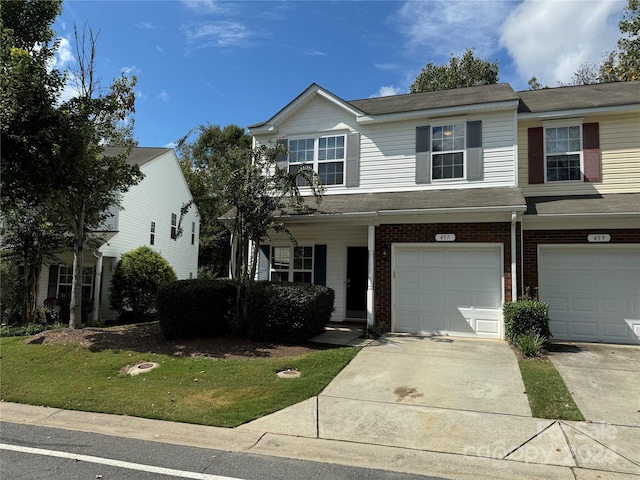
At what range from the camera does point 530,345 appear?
8.16m

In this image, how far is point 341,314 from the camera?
1231 centimetres

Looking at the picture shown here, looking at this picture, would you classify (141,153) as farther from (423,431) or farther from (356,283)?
(423,431)

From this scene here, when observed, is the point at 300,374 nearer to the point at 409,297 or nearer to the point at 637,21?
the point at 409,297

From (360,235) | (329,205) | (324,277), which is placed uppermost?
(329,205)

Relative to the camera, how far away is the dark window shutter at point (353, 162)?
12508 millimetres

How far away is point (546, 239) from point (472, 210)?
7.03 ft

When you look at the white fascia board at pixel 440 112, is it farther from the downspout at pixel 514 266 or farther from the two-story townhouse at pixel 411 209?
the downspout at pixel 514 266

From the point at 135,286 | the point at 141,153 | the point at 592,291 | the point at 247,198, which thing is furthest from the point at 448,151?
the point at 141,153

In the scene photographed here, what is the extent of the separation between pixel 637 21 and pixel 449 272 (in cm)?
1530

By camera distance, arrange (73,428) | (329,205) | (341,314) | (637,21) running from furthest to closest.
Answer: (637,21)
(341,314)
(329,205)
(73,428)

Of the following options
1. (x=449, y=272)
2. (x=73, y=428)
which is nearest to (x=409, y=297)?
(x=449, y=272)

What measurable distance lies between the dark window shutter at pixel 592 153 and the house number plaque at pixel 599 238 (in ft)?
6.37

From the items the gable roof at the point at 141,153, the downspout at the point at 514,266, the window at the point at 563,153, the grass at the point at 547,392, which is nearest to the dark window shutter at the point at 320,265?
the downspout at the point at 514,266

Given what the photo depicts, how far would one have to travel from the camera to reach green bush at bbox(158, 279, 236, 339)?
954 cm
